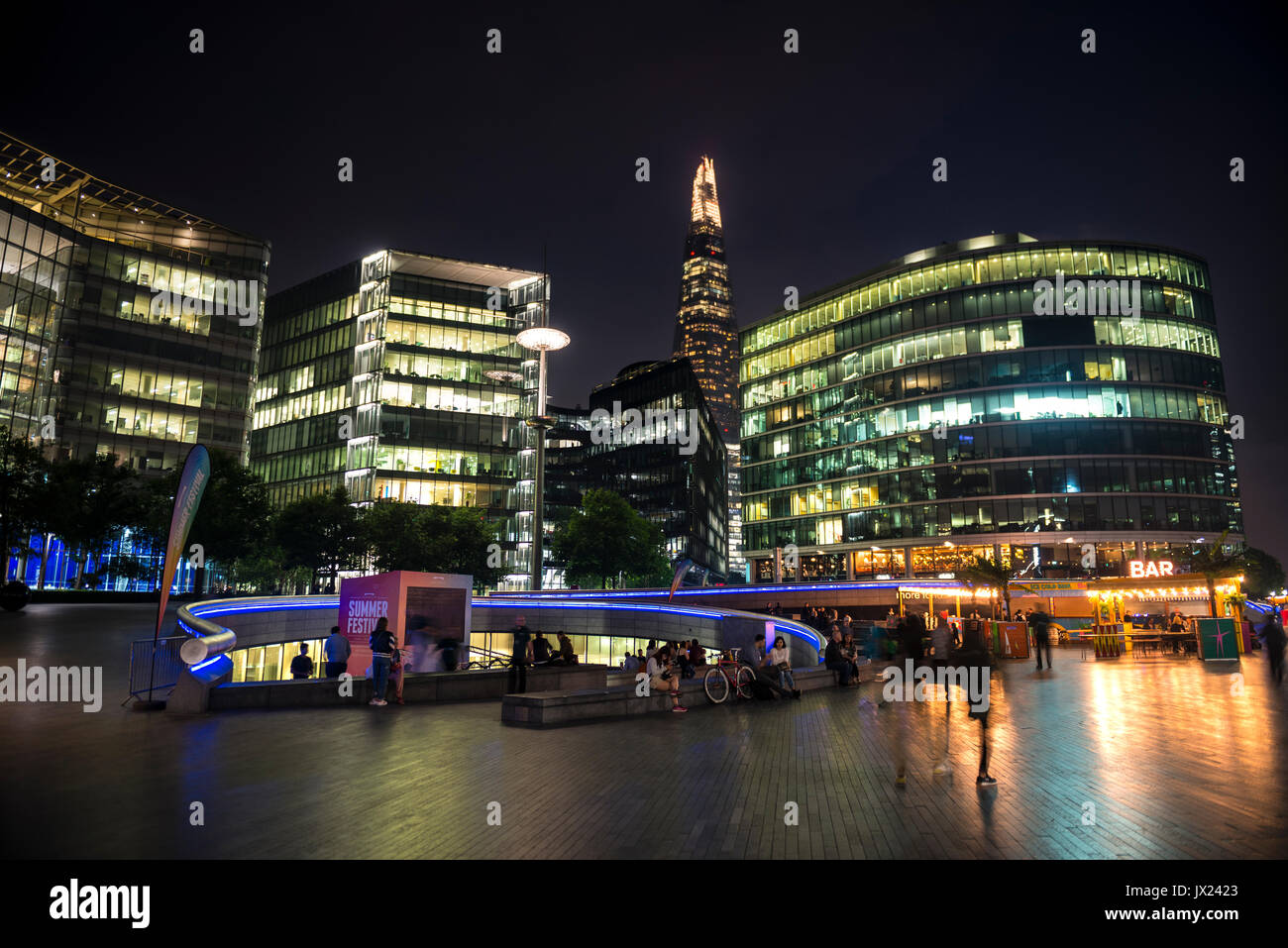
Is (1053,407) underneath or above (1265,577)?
above

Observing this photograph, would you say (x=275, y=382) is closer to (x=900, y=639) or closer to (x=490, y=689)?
(x=490, y=689)

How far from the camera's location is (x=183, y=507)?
14.4 meters

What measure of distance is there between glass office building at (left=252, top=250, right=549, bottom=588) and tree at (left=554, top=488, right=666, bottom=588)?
709 centimetres

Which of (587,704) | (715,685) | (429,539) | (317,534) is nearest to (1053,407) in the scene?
(429,539)

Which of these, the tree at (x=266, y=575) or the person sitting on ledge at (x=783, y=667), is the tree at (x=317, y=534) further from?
the person sitting on ledge at (x=783, y=667)

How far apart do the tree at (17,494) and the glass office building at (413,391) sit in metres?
34.1

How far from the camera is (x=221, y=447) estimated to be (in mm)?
71875

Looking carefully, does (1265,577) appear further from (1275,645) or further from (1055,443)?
(1275,645)

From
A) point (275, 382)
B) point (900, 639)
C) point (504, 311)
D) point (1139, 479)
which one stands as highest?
point (504, 311)

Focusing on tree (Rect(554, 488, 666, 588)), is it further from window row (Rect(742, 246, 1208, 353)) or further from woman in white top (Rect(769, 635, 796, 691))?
woman in white top (Rect(769, 635, 796, 691))

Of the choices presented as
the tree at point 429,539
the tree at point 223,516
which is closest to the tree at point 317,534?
the tree at point 429,539

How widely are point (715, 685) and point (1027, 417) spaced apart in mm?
71455

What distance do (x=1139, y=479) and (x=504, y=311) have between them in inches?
2860
